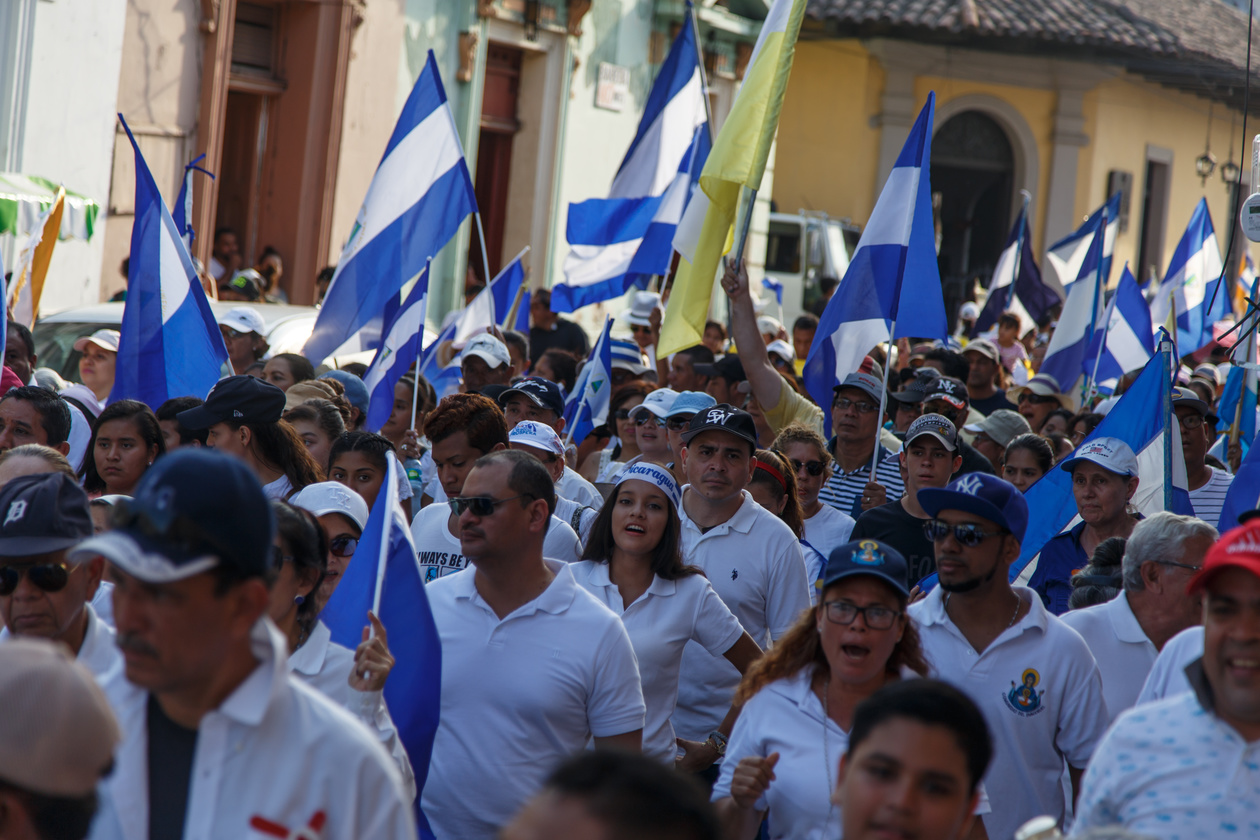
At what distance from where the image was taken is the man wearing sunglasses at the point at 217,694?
241 cm

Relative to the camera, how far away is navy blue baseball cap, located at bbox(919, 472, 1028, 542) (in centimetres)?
466

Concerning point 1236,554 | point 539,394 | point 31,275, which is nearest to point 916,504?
point 539,394

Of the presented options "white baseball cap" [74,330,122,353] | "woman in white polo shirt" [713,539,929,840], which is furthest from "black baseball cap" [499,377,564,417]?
"woman in white polo shirt" [713,539,929,840]

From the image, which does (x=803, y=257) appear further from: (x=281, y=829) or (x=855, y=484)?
(x=281, y=829)

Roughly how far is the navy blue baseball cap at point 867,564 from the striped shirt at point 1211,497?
4186 millimetres

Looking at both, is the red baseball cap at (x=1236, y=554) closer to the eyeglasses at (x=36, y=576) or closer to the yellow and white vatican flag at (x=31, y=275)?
the eyeglasses at (x=36, y=576)

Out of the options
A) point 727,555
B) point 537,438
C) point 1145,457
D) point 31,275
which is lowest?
point 727,555

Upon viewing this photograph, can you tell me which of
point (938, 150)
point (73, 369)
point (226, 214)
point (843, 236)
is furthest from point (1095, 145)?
point (73, 369)

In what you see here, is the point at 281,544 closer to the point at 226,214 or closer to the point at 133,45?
the point at 133,45

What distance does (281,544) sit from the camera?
13.0 ft

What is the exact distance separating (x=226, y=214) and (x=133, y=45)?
2678 mm

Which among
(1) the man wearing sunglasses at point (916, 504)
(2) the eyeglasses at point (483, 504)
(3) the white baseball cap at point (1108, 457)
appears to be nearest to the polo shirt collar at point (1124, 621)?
(1) the man wearing sunglasses at point (916, 504)

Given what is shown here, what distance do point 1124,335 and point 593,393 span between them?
488 cm

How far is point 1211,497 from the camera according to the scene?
25.7 feet
